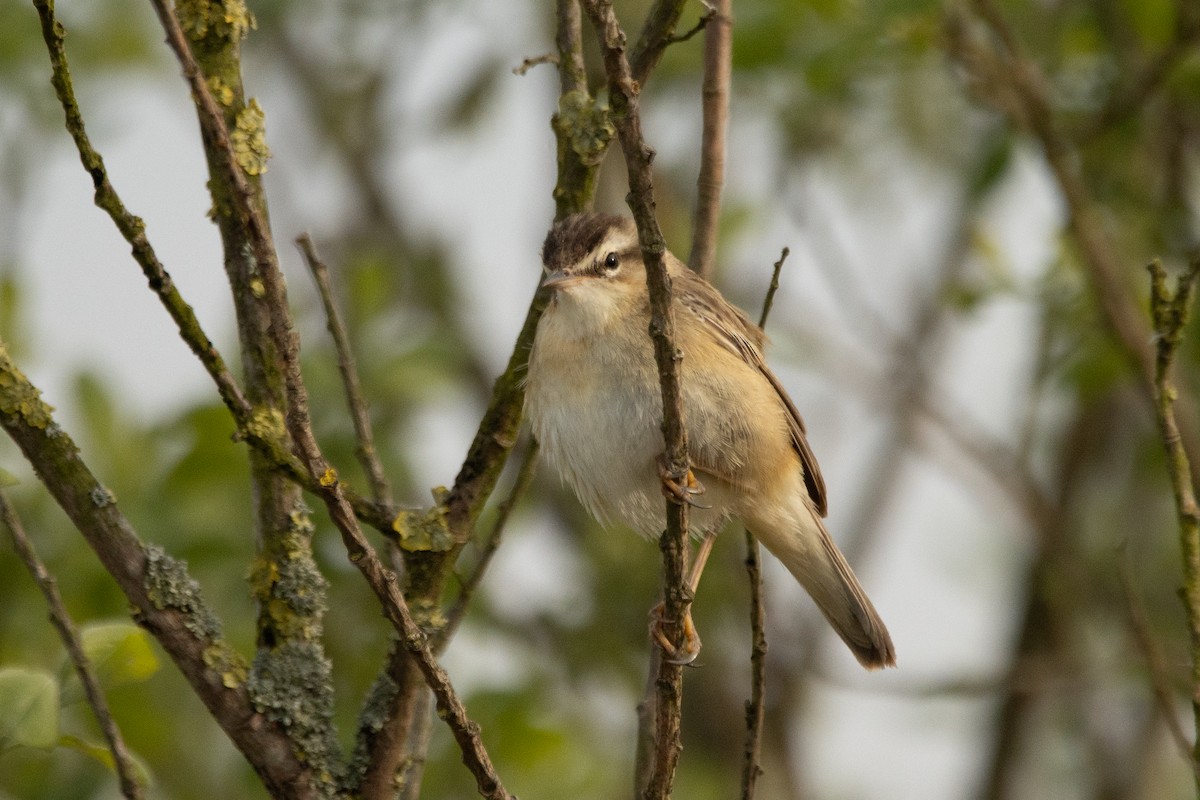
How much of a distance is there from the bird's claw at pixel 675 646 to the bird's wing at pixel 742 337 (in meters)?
0.85

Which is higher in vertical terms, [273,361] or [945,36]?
[945,36]

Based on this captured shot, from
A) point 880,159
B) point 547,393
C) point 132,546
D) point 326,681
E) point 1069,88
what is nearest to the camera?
point 132,546

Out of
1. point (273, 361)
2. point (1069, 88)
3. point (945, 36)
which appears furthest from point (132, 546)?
point (1069, 88)

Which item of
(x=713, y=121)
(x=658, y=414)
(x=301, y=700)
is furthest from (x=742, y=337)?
(x=301, y=700)

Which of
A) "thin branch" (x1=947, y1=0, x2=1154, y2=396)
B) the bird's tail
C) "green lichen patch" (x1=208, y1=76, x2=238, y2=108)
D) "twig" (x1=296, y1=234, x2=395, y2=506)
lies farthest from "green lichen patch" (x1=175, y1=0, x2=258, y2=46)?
"thin branch" (x1=947, y1=0, x2=1154, y2=396)

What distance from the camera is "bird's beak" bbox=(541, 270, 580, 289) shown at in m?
3.62

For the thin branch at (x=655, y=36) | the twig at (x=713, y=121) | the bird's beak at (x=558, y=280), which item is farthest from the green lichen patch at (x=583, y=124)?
the twig at (x=713, y=121)

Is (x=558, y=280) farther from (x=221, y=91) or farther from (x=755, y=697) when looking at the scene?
(x=755, y=697)

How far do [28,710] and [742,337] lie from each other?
231cm

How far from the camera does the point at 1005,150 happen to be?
5.58 meters

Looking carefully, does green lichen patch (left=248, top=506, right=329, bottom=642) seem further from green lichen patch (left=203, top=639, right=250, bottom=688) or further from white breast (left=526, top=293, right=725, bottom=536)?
white breast (left=526, top=293, right=725, bottom=536)

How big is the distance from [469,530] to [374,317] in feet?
8.00

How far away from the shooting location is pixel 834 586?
14.4ft

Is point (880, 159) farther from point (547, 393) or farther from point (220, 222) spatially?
point (220, 222)
